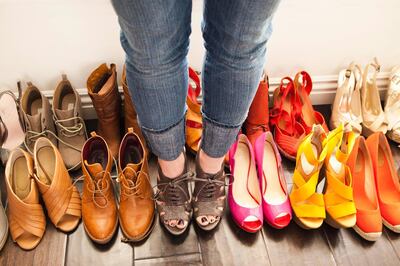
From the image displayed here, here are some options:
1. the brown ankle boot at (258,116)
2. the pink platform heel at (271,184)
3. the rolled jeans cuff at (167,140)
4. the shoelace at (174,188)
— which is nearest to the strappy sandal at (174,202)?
the shoelace at (174,188)

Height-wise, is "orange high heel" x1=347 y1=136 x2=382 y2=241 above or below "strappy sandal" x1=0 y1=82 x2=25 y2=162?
below

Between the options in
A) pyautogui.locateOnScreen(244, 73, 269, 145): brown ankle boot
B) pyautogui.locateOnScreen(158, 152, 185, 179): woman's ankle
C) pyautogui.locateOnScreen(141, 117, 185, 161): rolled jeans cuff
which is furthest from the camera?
pyautogui.locateOnScreen(244, 73, 269, 145): brown ankle boot

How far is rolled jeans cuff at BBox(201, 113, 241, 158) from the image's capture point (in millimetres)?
762

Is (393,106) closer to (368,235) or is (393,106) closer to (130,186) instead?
(368,235)

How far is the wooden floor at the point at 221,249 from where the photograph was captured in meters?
0.91

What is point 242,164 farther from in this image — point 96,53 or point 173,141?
point 96,53

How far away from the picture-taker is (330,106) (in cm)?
137

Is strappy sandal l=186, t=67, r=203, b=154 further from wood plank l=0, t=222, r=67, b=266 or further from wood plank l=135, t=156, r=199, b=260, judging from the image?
wood plank l=0, t=222, r=67, b=266

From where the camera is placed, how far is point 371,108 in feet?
4.08

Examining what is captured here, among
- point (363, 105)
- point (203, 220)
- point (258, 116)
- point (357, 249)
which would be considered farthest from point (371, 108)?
point (203, 220)

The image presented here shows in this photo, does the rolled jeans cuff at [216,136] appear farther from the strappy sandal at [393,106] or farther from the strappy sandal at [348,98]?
the strappy sandal at [393,106]

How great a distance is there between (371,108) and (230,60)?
81cm

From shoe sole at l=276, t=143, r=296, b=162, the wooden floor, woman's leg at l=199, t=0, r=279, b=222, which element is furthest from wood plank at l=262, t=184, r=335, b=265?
woman's leg at l=199, t=0, r=279, b=222

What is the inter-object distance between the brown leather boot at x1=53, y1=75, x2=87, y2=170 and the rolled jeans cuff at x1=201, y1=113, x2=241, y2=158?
1.44 feet
